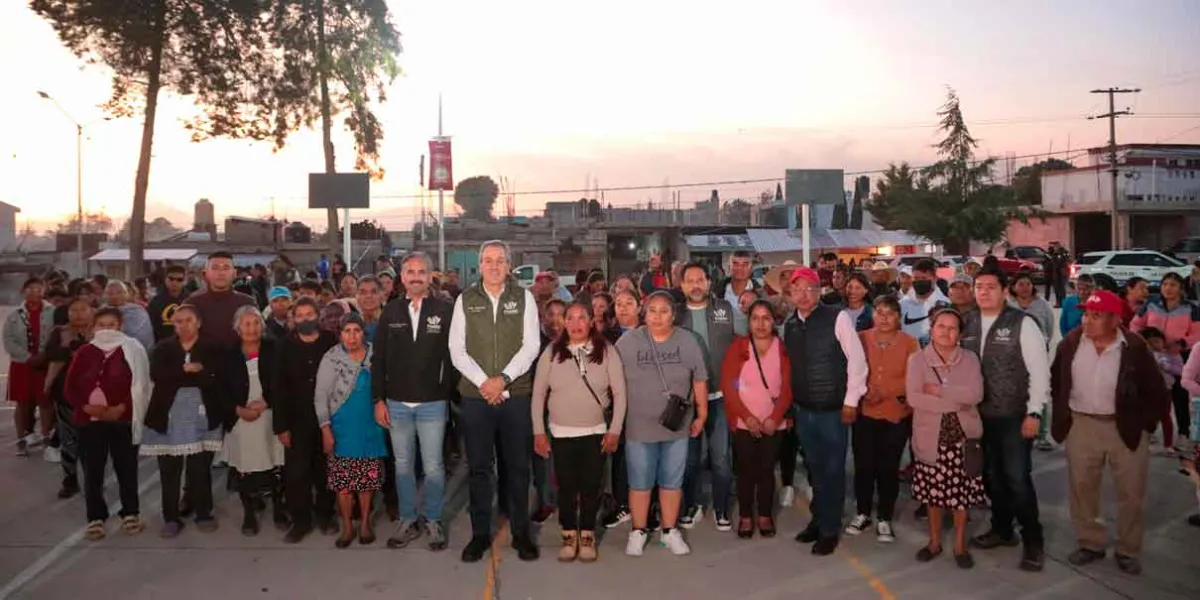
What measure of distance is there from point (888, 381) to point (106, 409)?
5.27 m

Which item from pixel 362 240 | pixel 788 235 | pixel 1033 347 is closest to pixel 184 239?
pixel 362 240

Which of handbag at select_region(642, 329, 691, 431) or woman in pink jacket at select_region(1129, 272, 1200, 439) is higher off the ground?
woman in pink jacket at select_region(1129, 272, 1200, 439)

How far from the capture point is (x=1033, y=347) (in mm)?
5062

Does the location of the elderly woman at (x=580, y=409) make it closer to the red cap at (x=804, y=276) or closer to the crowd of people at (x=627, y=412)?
the crowd of people at (x=627, y=412)

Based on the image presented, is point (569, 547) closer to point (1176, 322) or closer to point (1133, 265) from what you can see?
point (1176, 322)

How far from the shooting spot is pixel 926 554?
16.9 feet

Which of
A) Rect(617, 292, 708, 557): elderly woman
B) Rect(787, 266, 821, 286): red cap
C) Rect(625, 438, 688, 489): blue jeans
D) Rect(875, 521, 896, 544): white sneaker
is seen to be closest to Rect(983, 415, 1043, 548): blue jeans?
Rect(875, 521, 896, 544): white sneaker

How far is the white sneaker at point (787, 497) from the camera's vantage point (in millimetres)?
6434

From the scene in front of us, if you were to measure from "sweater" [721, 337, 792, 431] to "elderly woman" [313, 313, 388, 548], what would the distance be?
2.36m

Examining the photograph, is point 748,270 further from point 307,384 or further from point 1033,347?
point 307,384

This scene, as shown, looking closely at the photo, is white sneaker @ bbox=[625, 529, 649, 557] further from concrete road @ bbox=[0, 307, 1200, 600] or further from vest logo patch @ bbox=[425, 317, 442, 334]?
vest logo patch @ bbox=[425, 317, 442, 334]

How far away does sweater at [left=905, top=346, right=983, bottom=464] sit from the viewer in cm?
506

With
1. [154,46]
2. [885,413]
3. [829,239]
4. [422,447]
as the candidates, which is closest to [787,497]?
[885,413]

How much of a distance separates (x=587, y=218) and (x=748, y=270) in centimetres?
3720
